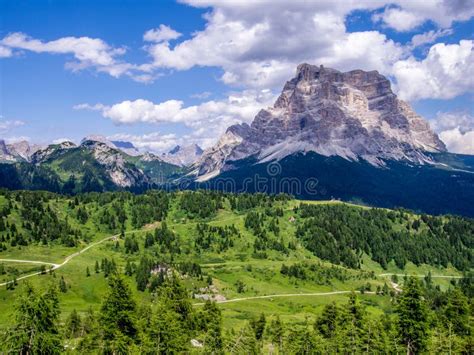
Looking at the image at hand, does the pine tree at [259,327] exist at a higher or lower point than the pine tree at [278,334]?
lower

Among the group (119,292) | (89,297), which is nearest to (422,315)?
(119,292)

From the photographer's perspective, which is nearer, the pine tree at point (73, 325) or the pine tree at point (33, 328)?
the pine tree at point (33, 328)

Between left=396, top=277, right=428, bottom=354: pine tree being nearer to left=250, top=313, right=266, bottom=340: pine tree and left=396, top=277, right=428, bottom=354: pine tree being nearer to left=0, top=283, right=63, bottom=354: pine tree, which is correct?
left=250, top=313, right=266, bottom=340: pine tree

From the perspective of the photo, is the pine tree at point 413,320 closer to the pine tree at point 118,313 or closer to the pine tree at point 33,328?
the pine tree at point 118,313

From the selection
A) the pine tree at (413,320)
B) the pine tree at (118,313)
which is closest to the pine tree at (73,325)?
the pine tree at (118,313)

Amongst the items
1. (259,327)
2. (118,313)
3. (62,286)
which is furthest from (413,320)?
(62,286)

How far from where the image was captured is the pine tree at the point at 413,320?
77.7m

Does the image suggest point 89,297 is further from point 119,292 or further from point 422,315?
point 422,315

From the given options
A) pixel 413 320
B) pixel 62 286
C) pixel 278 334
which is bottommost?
pixel 62 286

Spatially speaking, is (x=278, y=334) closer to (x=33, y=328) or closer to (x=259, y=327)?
(x=259, y=327)

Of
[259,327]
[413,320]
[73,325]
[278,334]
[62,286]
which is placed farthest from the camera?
[62,286]

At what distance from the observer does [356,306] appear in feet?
280

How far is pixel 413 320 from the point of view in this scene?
256 ft

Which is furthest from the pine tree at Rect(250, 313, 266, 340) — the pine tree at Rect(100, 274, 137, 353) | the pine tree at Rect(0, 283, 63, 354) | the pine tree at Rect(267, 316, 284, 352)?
the pine tree at Rect(0, 283, 63, 354)
